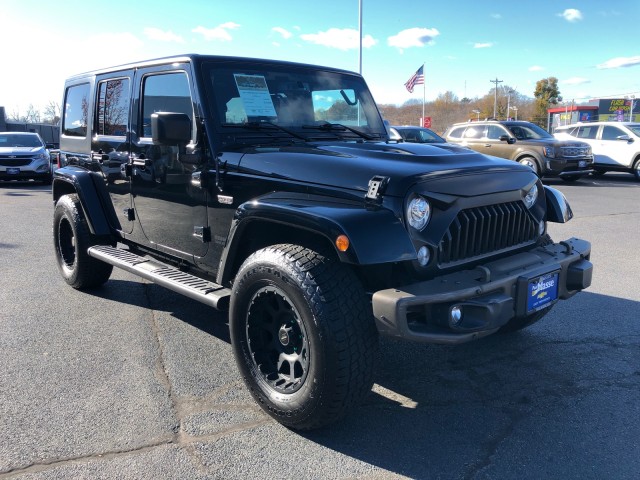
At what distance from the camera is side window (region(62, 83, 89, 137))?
5.46m

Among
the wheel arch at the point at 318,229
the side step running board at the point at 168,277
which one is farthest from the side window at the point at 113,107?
the wheel arch at the point at 318,229

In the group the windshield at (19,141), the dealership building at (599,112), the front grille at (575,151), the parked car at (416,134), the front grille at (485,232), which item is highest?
the dealership building at (599,112)

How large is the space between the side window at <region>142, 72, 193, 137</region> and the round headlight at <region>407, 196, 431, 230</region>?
1761 mm

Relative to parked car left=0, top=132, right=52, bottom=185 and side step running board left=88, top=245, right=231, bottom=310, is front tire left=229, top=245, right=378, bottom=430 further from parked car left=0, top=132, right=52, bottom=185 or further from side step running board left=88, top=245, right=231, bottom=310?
parked car left=0, top=132, right=52, bottom=185

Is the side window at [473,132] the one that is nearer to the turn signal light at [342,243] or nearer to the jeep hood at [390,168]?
the jeep hood at [390,168]

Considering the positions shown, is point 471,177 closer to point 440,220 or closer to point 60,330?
point 440,220

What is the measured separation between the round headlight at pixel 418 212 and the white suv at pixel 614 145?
16018 millimetres

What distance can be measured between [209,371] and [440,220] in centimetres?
187

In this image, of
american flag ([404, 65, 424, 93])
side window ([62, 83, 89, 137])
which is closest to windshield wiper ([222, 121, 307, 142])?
side window ([62, 83, 89, 137])

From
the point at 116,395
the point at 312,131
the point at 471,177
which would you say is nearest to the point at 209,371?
the point at 116,395

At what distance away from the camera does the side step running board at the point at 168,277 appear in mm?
3471

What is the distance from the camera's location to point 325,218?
2.75 metres

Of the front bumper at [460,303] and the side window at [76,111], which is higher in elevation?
the side window at [76,111]

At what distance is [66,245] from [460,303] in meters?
4.49
